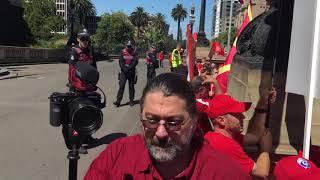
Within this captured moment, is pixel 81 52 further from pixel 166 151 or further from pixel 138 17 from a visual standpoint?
pixel 138 17

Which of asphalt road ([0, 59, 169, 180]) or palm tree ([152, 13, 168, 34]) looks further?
palm tree ([152, 13, 168, 34])

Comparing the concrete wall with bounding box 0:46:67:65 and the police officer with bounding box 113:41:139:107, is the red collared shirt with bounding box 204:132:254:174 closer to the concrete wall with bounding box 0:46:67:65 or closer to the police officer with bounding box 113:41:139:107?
the police officer with bounding box 113:41:139:107

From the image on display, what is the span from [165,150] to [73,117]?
187 centimetres

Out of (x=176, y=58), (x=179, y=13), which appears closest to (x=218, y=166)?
(x=176, y=58)

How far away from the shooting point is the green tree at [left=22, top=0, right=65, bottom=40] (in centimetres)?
5338

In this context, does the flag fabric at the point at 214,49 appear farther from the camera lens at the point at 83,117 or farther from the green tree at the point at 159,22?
the green tree at the point at 159,22

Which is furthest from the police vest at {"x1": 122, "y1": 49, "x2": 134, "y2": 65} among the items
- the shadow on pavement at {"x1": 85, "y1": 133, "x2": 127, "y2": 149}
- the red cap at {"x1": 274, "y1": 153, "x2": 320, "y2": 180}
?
the red cap at {"x1": 274, "y1": 153, "x2": 320, "y2": 180}

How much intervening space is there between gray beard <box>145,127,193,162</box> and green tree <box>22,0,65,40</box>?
52.4 metres

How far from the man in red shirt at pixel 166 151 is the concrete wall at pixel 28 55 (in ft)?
108

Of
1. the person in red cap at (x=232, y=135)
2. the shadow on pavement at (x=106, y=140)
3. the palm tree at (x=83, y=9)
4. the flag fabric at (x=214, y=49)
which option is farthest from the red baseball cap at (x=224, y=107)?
the palm tree at (x=83, y=9)

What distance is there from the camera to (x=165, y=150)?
7.07 feet

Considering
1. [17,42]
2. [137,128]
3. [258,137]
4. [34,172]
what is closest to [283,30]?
[258,137]

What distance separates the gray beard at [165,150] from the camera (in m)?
2.15

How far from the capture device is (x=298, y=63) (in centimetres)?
338
